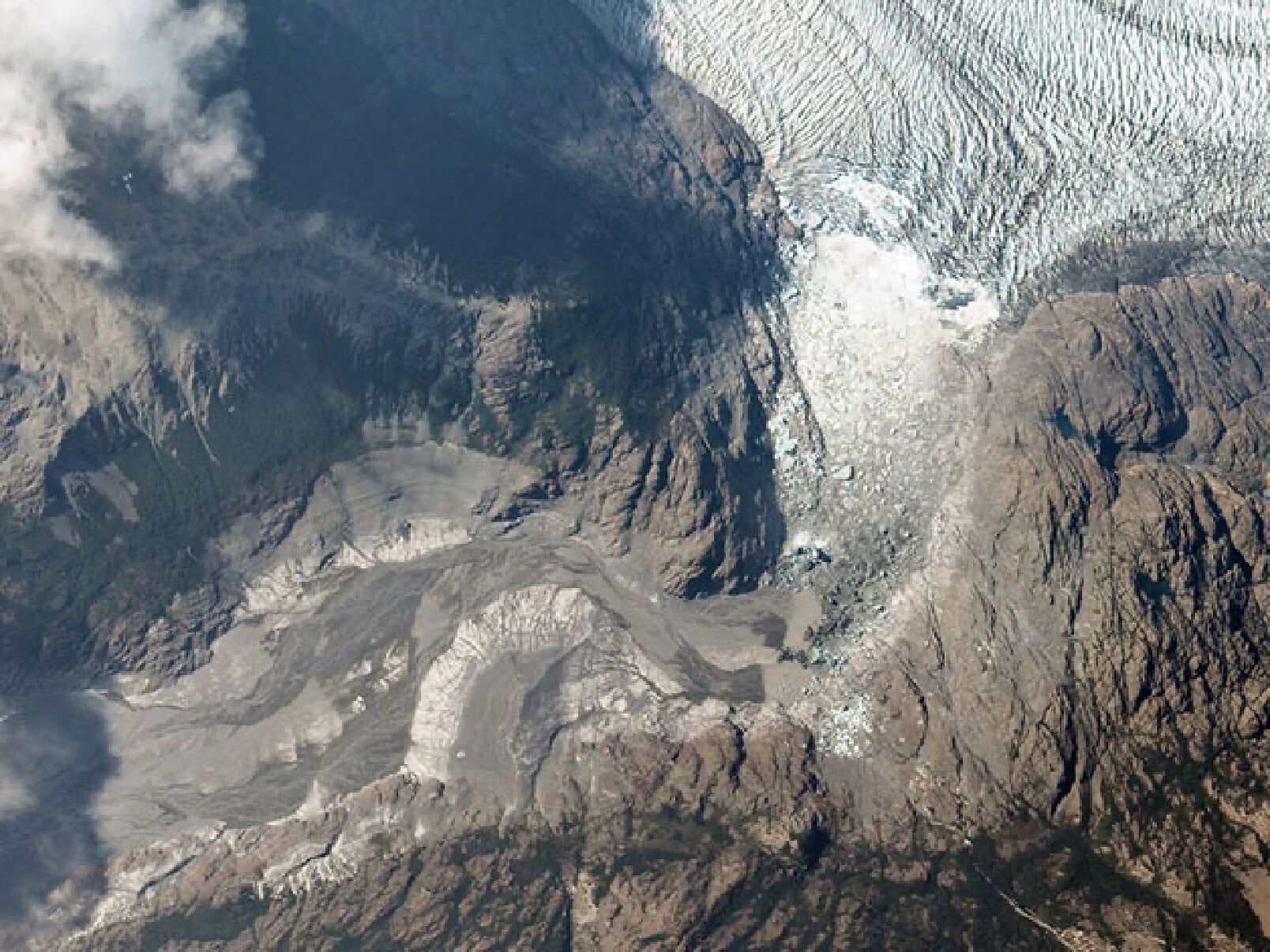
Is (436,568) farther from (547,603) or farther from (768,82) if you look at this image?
(768,82)

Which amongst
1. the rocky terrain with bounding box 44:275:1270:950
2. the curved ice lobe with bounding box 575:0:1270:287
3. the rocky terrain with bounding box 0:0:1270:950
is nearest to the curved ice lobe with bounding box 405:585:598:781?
the rocky terrain with bounding box 0:0:1270:950

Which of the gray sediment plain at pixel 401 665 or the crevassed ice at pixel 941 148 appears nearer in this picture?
the gray sediment plain at pixel 401 665

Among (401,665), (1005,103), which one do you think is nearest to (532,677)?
(401,665)

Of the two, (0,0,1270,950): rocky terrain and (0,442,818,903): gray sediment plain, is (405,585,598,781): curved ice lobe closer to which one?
(0,442,818,903): gray sediment plain

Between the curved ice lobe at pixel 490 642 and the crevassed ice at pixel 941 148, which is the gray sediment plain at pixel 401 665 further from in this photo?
the crevassed ice at pixel 941 148

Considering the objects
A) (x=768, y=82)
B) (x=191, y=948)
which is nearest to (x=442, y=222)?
(x=768, y=82)

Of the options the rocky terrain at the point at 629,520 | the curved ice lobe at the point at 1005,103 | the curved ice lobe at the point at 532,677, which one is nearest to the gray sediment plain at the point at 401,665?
the curved ice lobe at the point at 532,677
